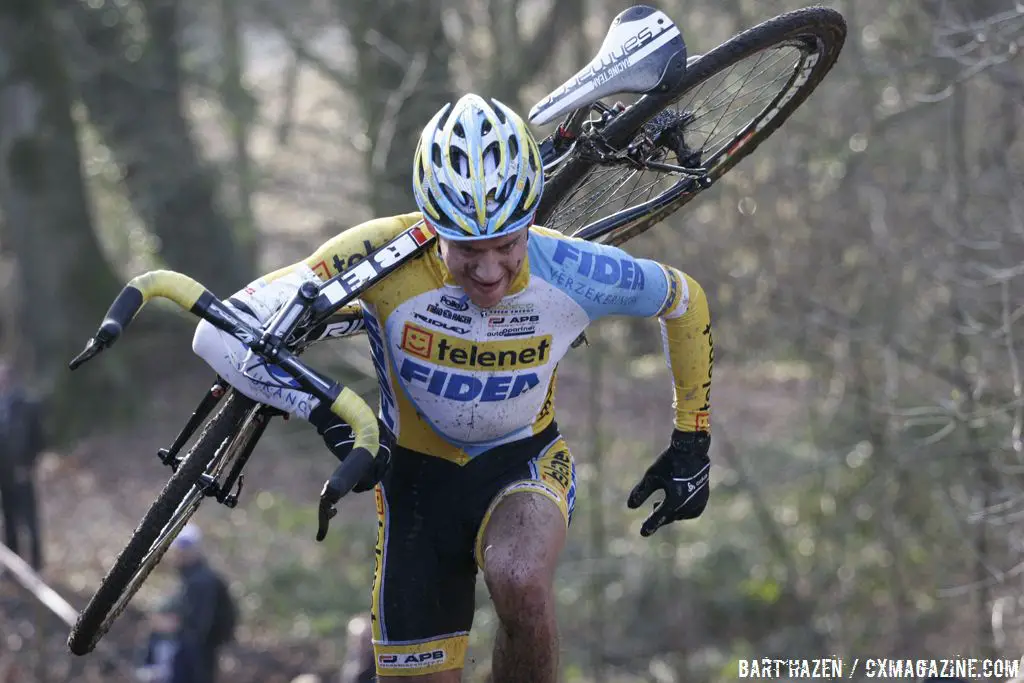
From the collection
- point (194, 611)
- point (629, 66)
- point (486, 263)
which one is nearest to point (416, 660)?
point (486, 263)

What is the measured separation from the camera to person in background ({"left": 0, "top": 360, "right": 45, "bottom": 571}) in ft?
40.9

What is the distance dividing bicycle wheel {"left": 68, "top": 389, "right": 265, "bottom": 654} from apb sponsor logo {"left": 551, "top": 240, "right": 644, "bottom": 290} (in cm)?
124

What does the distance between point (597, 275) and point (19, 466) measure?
9.84m

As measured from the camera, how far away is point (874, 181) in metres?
13.2

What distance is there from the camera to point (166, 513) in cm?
426

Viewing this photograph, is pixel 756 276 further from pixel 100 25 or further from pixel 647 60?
pixel 100 25

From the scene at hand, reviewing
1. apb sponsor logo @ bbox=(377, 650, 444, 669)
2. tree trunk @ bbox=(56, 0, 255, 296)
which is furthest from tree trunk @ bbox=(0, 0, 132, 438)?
apb sponsor logo @ bbox=(377, 650, 444, 669)

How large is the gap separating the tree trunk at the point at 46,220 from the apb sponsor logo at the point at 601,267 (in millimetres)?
15158

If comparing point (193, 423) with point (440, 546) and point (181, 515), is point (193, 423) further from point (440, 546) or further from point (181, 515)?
point (440, 546)

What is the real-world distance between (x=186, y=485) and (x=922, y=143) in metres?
11.0

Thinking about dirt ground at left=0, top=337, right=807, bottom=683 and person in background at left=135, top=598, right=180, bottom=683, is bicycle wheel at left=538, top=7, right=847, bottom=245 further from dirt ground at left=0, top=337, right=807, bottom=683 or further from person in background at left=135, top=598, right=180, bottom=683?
dirt ground at left=0, top=337, right=807, bottom=683

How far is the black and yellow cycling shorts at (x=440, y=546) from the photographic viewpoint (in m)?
4.63

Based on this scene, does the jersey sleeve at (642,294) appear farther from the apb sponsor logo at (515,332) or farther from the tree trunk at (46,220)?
the tree trunk at (46,220)

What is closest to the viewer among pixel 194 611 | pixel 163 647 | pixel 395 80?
pixel 194 611
